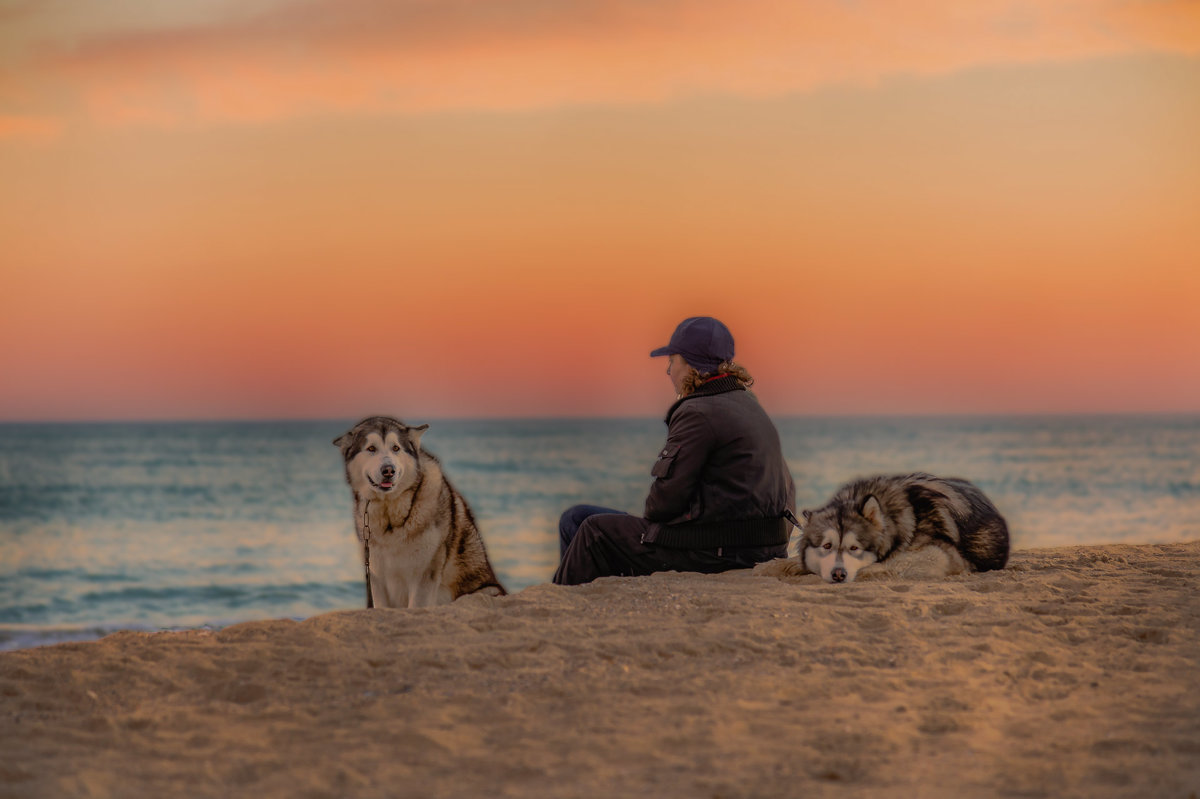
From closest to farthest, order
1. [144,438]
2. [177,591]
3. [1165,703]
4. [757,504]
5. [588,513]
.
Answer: [1165,703] → [757,504] → [588,513] → [177,591] → [144,438]

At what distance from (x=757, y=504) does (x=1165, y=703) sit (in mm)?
2889

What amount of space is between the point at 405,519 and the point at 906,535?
3.24m

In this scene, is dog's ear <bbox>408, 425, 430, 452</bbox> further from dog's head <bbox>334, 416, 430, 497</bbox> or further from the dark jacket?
the dark jacket

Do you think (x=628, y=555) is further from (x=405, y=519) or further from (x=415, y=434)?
(x=415, y=434)

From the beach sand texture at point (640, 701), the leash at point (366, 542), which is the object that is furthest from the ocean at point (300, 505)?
the beach sand texture at point (640, 701)

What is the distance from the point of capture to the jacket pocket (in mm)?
6527

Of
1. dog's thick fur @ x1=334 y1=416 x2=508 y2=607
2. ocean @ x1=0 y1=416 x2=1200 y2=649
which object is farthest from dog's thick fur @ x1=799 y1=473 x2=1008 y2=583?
ocean @ x1=0 y1=416 x2=1200 y2=649

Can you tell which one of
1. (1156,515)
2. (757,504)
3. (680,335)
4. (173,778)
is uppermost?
(680,335)

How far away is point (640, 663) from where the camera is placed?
4641 mm

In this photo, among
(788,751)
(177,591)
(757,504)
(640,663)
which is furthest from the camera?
(177,591)

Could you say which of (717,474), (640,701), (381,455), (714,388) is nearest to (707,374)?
(714,388)

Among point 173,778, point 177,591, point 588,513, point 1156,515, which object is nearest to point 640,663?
point 173,778

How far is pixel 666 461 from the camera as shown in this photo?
6.53m

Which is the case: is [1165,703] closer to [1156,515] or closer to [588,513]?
[588,513]
